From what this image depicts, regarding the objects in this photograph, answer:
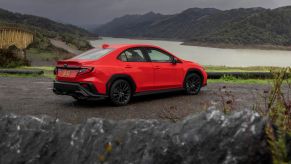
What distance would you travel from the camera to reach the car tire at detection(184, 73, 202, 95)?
1088 centimetres

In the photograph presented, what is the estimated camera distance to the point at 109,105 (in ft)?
30.6

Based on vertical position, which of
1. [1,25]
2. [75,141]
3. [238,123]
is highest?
[1,25]

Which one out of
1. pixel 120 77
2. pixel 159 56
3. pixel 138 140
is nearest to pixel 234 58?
pixel 159 56

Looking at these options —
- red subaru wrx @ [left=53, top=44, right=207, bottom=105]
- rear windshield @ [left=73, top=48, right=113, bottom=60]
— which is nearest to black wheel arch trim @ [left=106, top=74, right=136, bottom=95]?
red subaru wrx @ [left=53, top=44, right=207, bottom=105]

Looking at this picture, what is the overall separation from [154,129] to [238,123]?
88 centimetres

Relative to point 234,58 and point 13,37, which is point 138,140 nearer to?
point 13,37

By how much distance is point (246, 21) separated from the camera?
178m

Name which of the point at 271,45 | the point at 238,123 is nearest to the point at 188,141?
the point at 238,123

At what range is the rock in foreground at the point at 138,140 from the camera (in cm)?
336

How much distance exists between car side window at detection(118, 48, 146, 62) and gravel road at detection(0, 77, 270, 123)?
1.05m

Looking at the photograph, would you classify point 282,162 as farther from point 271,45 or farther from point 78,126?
point 271,45

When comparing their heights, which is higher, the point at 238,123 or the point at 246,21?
the point at 246,21

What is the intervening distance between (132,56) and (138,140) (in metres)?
5.86

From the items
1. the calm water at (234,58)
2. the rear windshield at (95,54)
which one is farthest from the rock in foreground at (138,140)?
the calm water at (234,58)
